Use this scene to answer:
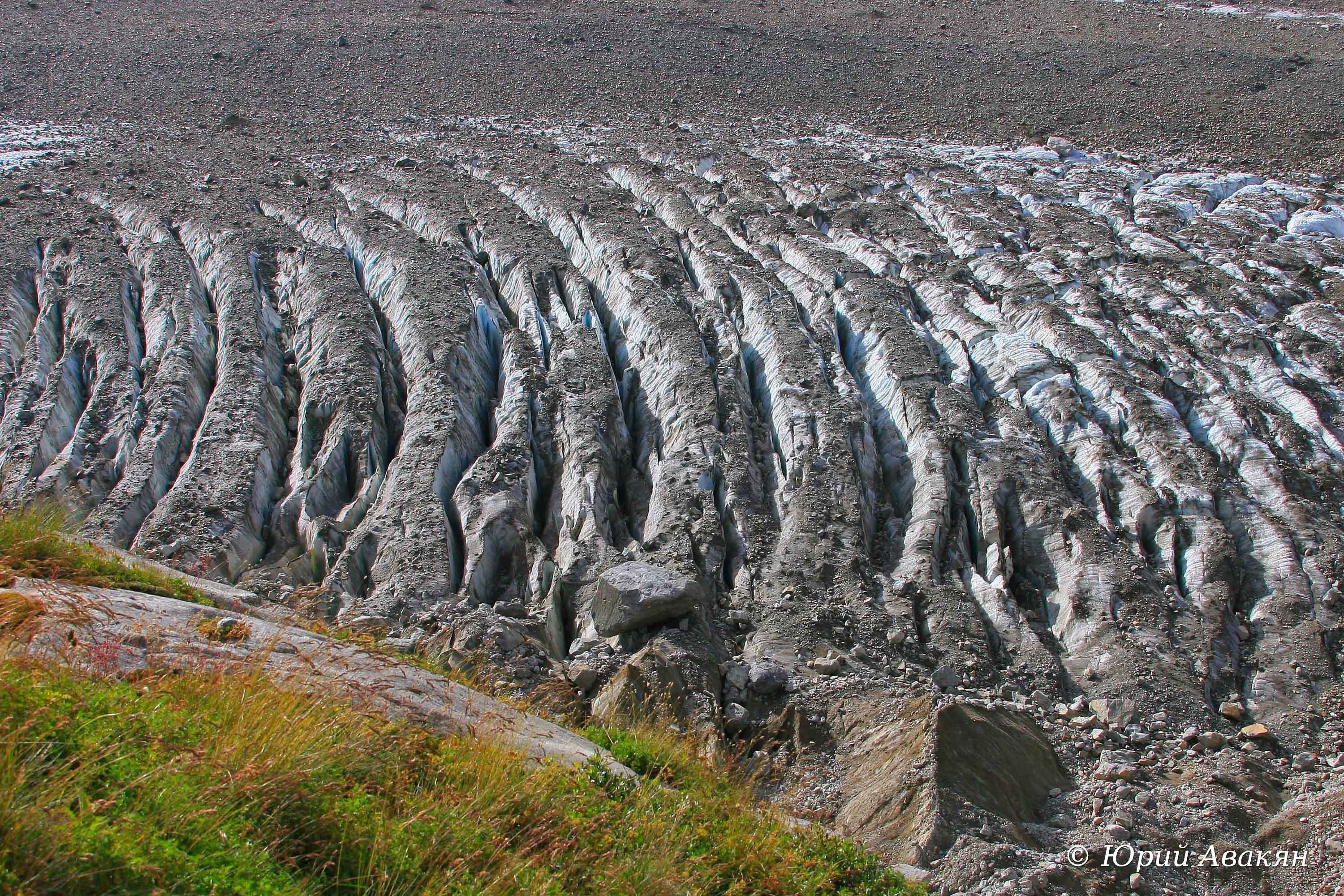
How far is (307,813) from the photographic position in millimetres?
5668

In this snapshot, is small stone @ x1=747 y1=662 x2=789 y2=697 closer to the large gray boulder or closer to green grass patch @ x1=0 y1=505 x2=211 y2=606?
the large gray boulder

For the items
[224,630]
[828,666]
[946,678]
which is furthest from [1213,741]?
[224,630]

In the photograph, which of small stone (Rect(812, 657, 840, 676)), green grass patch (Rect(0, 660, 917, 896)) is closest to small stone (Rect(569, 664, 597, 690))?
small stone (Rect(812, 657, 840, 676))

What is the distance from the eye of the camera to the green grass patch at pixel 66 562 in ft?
29.4

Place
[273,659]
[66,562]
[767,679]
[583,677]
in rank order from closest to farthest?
[273,659]
[66,562]
[583,677]
[767,679]

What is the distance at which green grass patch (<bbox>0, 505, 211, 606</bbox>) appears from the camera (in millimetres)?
8969

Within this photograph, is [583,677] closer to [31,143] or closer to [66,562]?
[66,562]

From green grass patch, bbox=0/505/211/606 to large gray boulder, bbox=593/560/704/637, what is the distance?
4.86 metres

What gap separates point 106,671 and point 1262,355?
2037 centimetres

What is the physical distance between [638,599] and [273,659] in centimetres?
516

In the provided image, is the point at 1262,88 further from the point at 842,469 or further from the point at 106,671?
the point at 106,671

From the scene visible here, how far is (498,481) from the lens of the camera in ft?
50.1

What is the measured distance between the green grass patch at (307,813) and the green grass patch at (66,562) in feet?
11.2

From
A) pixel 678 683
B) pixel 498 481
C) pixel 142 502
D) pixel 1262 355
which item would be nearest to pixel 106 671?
pixel 678 683
